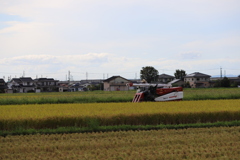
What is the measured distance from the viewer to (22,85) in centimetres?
8806

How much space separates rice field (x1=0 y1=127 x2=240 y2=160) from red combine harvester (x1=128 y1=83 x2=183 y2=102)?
1007cm

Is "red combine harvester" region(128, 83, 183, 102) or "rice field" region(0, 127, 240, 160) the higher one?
"red combine harvester" region(128, 83, 183, 102)

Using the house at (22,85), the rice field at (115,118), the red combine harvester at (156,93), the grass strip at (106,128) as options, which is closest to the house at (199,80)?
the house at (22,85)

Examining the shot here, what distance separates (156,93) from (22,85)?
70354 millimetres

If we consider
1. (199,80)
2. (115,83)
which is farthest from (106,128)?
(199,80)

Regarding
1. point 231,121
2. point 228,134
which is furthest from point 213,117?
point 228,134

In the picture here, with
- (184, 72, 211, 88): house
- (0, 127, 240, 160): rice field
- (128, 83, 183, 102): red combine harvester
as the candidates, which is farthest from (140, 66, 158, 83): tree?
(0, 127, 240, 160): rice field

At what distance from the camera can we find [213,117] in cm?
1598

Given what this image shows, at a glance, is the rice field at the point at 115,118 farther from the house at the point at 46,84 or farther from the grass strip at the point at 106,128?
the house at the point at 46,84

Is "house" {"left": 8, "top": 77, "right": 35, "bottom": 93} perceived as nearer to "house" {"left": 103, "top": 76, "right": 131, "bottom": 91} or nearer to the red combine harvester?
"house" {"left": 103, "top": 76, "right": 131, "bottom": 91}

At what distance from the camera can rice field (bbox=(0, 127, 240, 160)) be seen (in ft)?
31.2

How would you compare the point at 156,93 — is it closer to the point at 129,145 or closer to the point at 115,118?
the point at 115,118

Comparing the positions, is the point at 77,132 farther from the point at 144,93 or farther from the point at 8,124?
the point at 144,93

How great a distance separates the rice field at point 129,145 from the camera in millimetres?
9500
